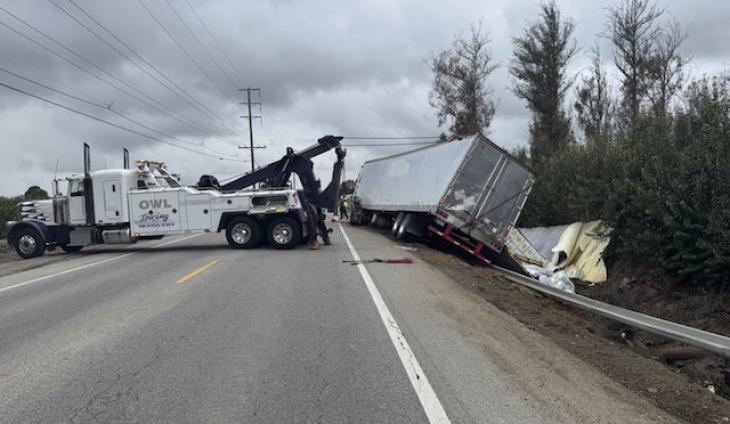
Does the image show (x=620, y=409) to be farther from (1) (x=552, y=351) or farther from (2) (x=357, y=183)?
(2) (x=357, y=183)

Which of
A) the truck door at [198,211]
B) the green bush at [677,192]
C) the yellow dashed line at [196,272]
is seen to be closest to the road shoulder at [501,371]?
the yellow dashed line at [196,272]

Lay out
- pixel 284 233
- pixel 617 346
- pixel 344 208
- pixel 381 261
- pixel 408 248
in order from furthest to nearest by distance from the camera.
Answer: pixel 344 208, pixel 408 248, pixel 284 233, pixel 381 261, pixel 617 346

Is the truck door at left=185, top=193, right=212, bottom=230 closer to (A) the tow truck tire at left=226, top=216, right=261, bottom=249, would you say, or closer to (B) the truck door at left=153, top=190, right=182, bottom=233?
(B) the truck door at left=153, top=190, right=182, bottom=233

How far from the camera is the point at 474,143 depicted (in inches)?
681

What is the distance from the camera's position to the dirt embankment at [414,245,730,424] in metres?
5.62

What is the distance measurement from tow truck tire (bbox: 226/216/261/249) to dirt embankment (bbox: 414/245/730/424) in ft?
22.0

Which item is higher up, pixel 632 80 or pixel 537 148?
pixel 632 80

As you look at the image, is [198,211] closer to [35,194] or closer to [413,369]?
[413,369]

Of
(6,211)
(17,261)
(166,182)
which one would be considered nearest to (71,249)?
(17,261)

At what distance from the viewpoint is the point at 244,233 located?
19422mm

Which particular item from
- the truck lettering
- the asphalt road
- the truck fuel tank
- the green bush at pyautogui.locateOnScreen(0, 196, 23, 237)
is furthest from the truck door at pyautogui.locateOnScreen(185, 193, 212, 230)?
the green bush at pyautogui.locateOnScreen(0, 196, 23, 237)

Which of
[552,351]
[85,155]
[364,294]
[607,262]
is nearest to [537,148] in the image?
[607,262]

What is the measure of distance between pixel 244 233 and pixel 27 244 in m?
7.37

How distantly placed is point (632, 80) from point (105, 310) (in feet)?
109
